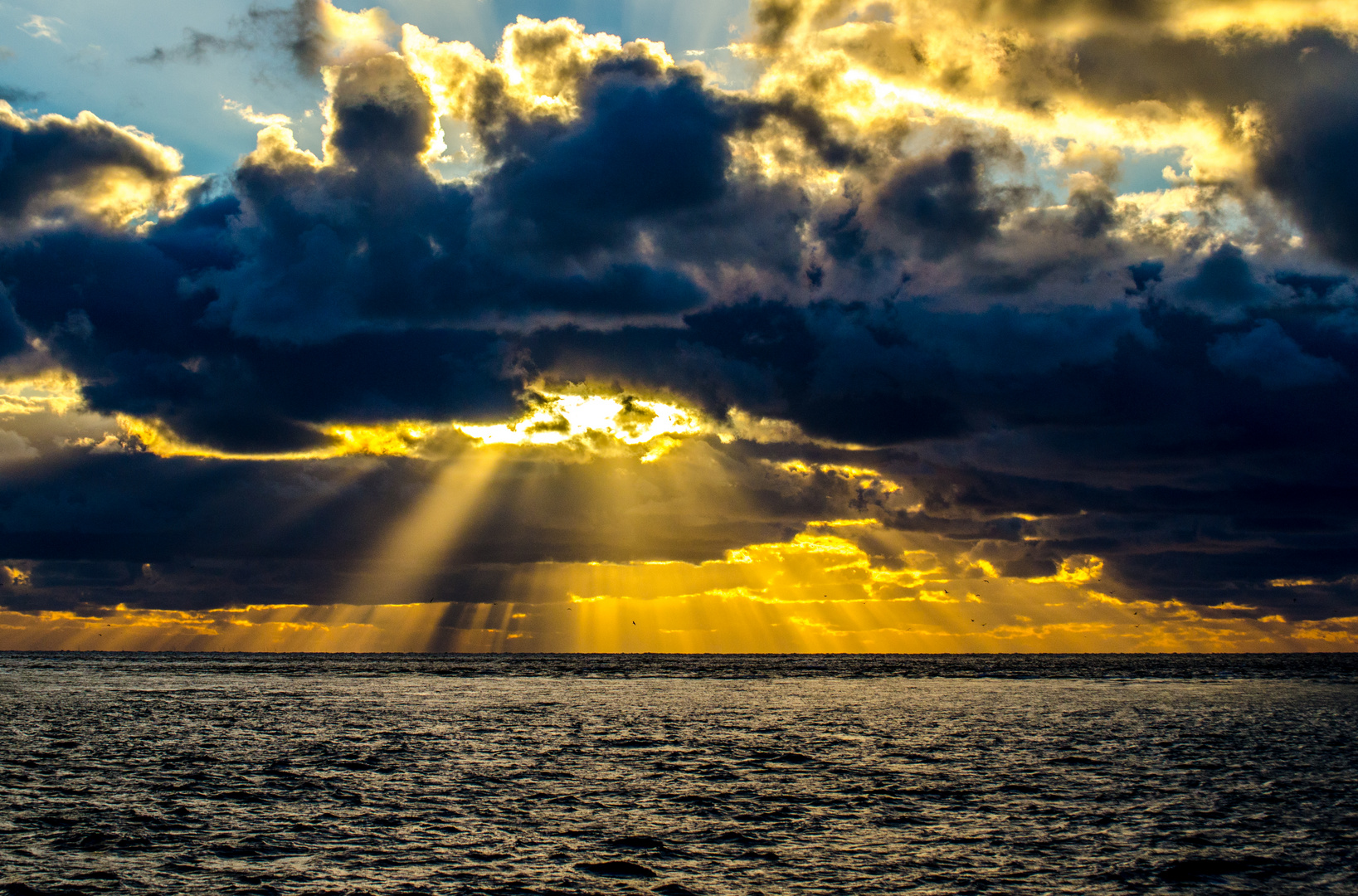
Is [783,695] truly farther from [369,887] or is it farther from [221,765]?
[369,887]

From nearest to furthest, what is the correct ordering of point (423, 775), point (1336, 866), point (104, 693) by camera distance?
point (1336, 866), point (423, 775), point (104, 693)

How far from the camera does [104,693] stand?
125 m

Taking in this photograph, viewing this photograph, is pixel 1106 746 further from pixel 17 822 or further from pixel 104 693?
pixel 104 693

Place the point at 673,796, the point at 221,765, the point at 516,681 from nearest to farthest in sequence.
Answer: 1. the point at 673,796
2. the point at 221,765
3. the point at 516,681

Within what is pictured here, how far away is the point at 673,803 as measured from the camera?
138ft

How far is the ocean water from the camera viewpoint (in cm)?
2928

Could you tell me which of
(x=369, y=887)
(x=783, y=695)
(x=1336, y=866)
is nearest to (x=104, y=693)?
(x=783, y=695)

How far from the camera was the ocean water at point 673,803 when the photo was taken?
29.3 m

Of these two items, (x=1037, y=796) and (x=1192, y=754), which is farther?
(x=1192, y=754)

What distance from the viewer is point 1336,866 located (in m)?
30.9

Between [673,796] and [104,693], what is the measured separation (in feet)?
349

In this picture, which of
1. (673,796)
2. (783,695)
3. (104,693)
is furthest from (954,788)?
(104,693)

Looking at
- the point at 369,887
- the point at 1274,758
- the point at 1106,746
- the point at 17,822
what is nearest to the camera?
the point at 369,887

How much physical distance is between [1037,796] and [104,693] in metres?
116
